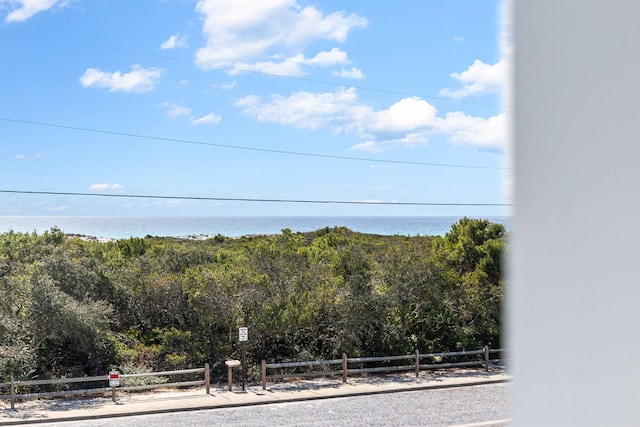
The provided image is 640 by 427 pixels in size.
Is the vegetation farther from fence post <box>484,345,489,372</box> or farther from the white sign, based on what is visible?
the white sign

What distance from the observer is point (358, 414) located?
12.1 metres

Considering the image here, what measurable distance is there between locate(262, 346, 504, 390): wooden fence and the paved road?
5.15ft

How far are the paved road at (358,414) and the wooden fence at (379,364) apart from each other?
157cm

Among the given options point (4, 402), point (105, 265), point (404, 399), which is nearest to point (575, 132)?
point (404, 399)

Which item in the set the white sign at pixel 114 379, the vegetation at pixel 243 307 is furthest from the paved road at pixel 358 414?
the vegetation at pixel 243 307

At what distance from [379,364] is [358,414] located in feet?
15.2

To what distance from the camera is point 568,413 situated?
0.82m

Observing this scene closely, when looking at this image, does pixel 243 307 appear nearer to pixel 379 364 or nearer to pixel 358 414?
pixel 379 364

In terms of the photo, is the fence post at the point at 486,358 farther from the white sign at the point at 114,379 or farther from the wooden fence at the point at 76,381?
the white sign at the point at 114,379

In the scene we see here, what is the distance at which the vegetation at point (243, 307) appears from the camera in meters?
14.6

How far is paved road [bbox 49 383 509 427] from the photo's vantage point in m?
11.5

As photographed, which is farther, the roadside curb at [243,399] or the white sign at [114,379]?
the white sign at [114,379]

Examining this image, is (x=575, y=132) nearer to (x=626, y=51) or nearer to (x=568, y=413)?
(x=626, y=51)

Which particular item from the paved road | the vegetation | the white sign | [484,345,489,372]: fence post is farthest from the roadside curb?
the vegetation
